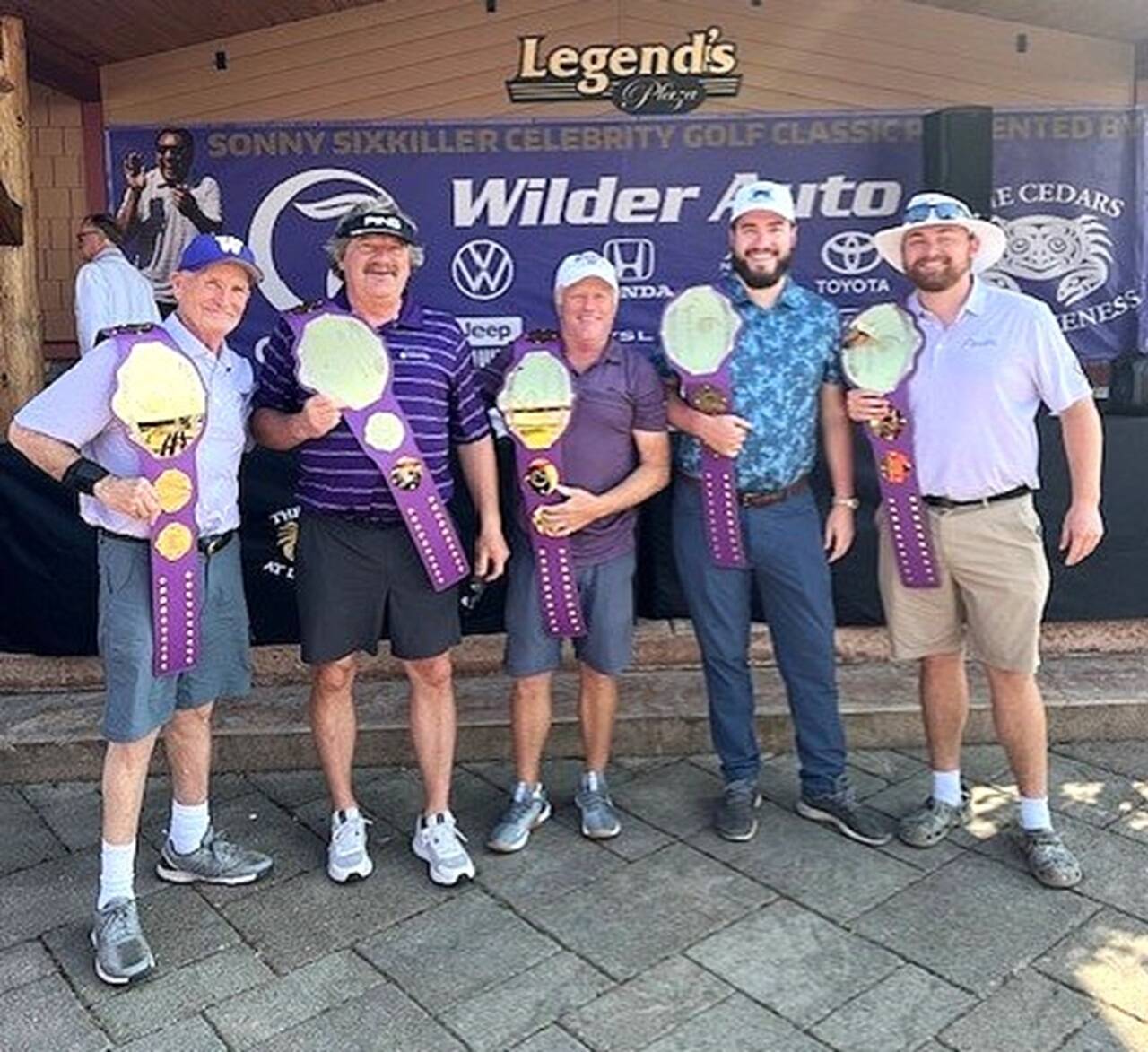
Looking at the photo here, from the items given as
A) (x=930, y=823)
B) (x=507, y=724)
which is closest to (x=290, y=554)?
(x=507, y=724)

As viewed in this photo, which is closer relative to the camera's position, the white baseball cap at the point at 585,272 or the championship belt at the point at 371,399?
the championship belt at the point at 371,399

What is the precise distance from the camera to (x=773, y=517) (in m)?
3.09

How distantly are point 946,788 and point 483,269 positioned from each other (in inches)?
156

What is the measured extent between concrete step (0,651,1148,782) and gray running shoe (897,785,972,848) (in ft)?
1.86

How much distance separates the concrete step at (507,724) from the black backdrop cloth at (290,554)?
10.8 inches

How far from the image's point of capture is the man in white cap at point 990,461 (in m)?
2.87

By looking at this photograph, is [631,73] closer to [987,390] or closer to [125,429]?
[987,390]

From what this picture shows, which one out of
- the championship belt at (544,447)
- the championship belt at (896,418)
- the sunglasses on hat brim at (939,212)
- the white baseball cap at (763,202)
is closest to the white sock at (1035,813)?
the championship belt at (896,418)

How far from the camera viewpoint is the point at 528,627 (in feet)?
10.1

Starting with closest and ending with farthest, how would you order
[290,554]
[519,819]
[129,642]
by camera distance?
[129,642] → [519,819] → [290,554]

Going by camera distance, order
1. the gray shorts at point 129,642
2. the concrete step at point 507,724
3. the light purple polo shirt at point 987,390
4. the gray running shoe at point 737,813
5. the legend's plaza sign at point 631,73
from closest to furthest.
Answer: the gray shorts at point 129,642 → the light purple polo shirt at point 987,390 → the gray running shoe at point 737,813 → the concrete step at point 507,724 → the legend's plaza sign at point 631,73

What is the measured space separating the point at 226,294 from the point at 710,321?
3.82 feet

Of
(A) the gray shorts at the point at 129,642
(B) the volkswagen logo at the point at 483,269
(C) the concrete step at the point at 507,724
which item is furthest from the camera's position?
(B) the volkswagen logo at the point at 483,269

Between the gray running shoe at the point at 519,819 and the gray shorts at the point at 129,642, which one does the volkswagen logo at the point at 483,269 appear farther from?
the gray shorts at the point at 129,642
